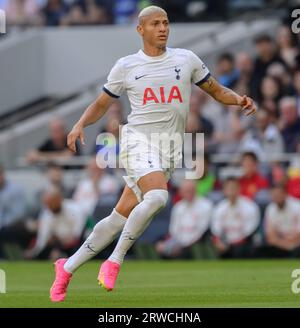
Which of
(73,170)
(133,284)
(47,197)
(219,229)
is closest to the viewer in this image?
(133,284)

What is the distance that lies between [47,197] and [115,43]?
24.8 feet

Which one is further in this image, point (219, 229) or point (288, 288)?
point (219, 229)

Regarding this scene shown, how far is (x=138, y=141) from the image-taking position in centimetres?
1214

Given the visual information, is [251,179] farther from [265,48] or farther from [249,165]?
[265,48]

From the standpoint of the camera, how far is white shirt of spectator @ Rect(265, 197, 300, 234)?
64.2 ft

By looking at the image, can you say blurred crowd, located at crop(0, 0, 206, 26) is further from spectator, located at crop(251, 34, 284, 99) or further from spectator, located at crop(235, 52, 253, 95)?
spectator, located at crop(251, 34, 284, 99)

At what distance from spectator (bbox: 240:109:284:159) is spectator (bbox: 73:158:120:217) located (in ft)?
7.72

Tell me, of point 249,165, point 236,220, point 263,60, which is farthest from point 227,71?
Result: point 236,220

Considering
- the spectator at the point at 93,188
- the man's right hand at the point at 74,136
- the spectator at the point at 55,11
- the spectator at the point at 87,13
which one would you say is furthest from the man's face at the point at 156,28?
the spectator at the point at 55,11

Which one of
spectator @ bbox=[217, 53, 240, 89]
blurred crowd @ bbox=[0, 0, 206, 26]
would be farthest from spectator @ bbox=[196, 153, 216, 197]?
blurred crowd @ bbox=[0, 0, 206, 26]
